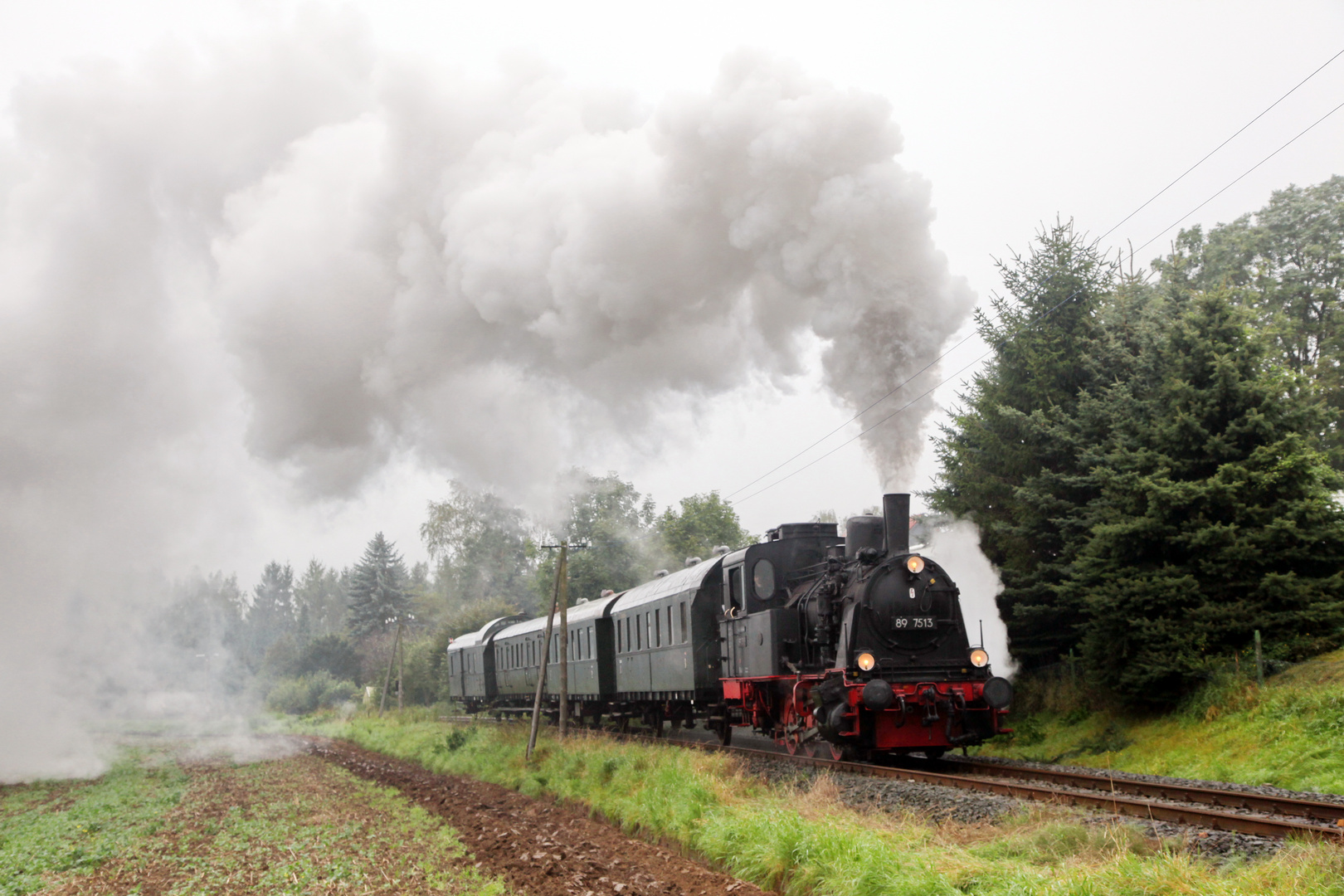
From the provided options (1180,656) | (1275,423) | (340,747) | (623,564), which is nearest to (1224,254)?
(1275,423)

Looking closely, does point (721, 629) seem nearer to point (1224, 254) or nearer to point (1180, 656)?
point (1180, 656)

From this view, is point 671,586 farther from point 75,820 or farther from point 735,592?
point 75,820

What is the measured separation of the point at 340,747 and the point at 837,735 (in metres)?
22.8

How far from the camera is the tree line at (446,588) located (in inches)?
1697

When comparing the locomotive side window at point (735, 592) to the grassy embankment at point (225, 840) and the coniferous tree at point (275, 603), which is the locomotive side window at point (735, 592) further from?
the coniferous tree at point (275, 603)

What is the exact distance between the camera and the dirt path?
774cm

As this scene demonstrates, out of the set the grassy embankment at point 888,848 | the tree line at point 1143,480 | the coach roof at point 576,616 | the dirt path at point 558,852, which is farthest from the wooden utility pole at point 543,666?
the tree line at point 1143,480

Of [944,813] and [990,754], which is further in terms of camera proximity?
[990,754]

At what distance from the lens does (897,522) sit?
12.0 metres

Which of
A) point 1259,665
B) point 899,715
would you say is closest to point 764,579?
point 899,715

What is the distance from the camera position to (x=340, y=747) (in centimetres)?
2995

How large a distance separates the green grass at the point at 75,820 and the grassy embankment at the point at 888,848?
5894 mm

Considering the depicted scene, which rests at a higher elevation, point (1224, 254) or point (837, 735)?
point (1224, 254)

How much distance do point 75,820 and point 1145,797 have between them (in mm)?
14348
